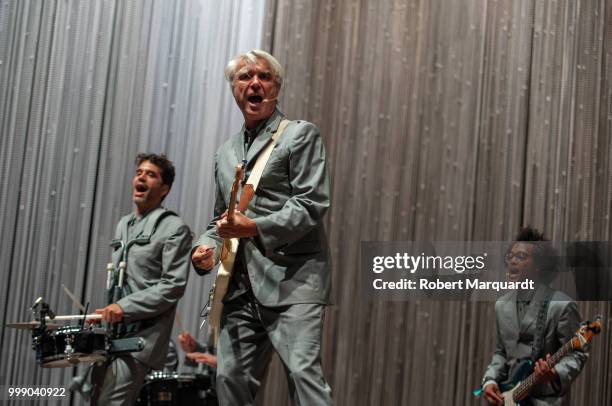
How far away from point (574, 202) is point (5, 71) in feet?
10.7

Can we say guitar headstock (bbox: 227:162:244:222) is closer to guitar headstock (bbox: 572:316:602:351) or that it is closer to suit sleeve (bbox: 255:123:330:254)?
suit sleeve (bbox: 255:123:330:254)

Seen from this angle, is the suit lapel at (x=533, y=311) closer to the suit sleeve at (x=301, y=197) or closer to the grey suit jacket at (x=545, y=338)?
the grey suit jacket at (x=545, y=338)

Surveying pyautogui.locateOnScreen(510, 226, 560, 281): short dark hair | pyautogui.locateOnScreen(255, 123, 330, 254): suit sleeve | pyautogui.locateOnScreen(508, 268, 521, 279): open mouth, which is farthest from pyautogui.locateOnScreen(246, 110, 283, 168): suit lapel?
pyautogui.locateOnScreen(510, 226, 560, 281): short dark hair

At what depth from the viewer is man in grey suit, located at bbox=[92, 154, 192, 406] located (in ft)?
12.3

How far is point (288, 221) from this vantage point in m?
2.79

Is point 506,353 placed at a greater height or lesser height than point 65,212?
lesser

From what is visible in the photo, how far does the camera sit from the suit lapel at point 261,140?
3.03 meters

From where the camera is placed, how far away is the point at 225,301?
2.94 metres

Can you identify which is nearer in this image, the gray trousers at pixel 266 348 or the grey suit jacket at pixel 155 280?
the gray trousers at pixel 266 348

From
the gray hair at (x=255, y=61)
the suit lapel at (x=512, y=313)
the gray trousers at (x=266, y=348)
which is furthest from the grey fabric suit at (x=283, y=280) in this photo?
the suit lapel at (x=512, y=313)

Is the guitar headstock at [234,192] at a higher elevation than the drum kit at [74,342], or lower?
higher

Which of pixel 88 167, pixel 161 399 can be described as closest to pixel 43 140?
pixel 88 167

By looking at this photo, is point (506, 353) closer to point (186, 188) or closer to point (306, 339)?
point (306, 339)

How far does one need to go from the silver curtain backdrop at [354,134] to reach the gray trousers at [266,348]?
2097mm
